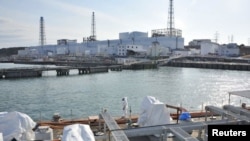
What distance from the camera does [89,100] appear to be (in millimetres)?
26234

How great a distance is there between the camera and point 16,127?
18.6ft

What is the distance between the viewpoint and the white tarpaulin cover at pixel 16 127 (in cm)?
554

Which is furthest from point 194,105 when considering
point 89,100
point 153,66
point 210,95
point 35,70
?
point 153,66

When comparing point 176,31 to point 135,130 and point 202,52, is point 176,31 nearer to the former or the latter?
point 202,52

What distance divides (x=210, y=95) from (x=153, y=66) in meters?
41.8

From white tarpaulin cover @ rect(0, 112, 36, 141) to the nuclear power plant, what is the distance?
279 ft

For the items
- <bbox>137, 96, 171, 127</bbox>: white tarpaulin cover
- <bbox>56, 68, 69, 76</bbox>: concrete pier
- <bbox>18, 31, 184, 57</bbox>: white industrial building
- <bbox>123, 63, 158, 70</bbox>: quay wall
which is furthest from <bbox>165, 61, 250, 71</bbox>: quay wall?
<bbox>137, 96, 171, 127</bbox>: white tarpaulin cover

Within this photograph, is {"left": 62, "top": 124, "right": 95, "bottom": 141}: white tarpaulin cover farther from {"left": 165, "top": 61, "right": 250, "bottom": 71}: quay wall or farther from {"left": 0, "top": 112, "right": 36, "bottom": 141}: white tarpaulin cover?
{"left": 165, "top": 61, "right": 250, "bottom": 71}: quay wall

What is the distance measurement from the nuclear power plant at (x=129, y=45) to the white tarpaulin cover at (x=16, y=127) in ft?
279

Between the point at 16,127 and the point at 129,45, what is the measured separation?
9034 cm

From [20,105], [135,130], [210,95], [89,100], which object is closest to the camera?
[135,130]

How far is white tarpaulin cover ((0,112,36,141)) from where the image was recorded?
5.54 metres

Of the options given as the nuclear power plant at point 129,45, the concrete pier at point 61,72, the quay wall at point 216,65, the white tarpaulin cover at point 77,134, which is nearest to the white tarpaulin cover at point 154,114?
the white tarpaulin cover at point 77,134

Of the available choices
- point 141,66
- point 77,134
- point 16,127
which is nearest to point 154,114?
point 77,134
